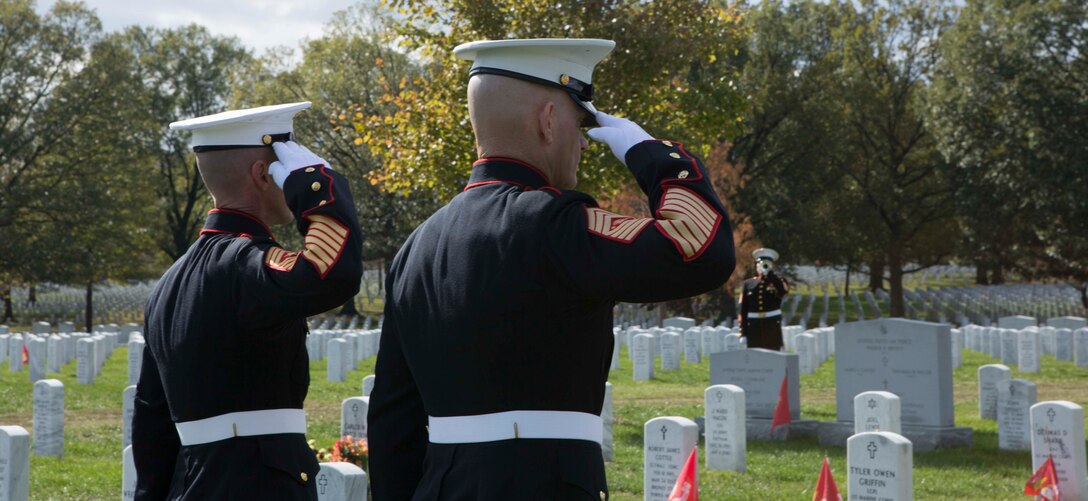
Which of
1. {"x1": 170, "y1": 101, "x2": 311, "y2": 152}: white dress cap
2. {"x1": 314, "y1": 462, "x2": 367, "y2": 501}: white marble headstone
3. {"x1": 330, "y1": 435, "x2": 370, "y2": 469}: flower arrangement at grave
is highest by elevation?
{"x1": 170, "y1": 101, "x2": 311, "y2": 152}: white dress cap

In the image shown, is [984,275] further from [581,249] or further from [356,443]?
[581,249]

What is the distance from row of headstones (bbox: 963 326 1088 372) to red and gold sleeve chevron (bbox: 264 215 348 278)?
1816 cm

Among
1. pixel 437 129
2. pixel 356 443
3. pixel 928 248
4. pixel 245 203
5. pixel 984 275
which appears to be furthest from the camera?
pixel 984 275

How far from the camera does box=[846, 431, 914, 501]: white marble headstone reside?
6.73 metres

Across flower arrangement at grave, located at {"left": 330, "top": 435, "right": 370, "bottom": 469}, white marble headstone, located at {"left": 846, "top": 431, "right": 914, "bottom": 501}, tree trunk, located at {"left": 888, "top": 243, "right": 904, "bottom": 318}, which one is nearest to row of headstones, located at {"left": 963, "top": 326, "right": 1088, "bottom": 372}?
white marble headstone, located at {"left": 846, "top": 431, "right": 914, "bottom": 501}

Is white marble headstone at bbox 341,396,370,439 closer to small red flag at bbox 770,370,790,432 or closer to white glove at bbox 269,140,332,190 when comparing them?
small red flag at bbox 770,370,790,432

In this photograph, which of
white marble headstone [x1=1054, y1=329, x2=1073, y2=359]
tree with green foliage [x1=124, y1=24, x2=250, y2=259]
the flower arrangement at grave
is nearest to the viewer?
the flower arrangement at grave

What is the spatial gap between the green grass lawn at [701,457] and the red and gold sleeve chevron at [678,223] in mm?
6729

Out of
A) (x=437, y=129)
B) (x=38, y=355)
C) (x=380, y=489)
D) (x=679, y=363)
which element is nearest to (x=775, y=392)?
(x=437, y=129)

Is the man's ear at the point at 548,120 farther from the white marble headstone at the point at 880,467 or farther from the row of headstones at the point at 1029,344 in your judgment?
the row of headstones at the point at 1029,344

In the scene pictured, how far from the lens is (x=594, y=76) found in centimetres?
1420

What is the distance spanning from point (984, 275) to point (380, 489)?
6243 centimetres

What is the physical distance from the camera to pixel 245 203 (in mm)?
3863

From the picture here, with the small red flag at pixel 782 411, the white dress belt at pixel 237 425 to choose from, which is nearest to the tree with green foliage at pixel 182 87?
the small red flag at pixel 782 411
